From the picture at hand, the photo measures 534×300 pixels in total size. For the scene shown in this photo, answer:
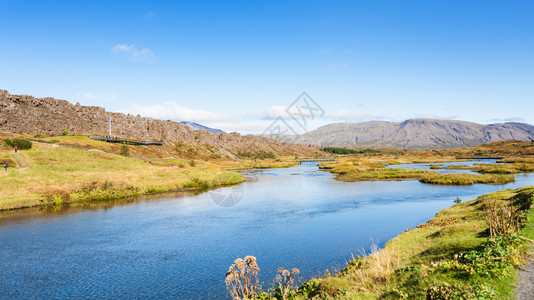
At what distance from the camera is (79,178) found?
56219 millimetres

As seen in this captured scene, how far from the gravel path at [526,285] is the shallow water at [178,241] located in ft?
35.0

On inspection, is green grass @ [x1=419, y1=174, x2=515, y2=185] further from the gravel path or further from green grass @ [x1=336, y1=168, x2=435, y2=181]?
the gravel path

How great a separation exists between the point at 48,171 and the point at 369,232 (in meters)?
57.6

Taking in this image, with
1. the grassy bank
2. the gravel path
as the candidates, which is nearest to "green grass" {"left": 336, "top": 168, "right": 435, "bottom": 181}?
the grassy bank

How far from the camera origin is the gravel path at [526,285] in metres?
9.55

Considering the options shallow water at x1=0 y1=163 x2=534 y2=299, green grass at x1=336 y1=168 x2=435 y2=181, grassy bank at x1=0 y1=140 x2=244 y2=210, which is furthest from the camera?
green grass at x1=336 y1=168 x2=435 y2=181

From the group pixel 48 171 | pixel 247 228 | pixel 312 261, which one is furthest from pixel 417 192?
pixel 48 171

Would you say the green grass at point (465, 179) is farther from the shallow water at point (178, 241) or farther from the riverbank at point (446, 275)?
the riverbank at point (446, 275)

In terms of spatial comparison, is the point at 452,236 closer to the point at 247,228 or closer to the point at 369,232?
the point at 369,232

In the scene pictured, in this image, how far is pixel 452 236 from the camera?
18672 millimetres

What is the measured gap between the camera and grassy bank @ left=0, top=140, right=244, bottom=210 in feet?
152

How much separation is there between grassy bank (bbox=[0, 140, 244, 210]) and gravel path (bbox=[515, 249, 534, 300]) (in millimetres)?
51996

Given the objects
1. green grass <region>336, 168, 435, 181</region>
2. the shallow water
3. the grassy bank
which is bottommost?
the shallow water

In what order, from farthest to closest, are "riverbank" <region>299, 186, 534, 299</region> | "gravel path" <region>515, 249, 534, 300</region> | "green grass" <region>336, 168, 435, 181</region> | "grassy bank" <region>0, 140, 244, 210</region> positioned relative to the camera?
1. "green grass" <region>336, 168, 435, 181</region>
2. "grassy bank" <region>0, 140, 244, 210</region>
3. "riverbank" <region>299, 186, 534, 299</region>
4. "gravel path" <region>515, 249, 534, 300</region>
